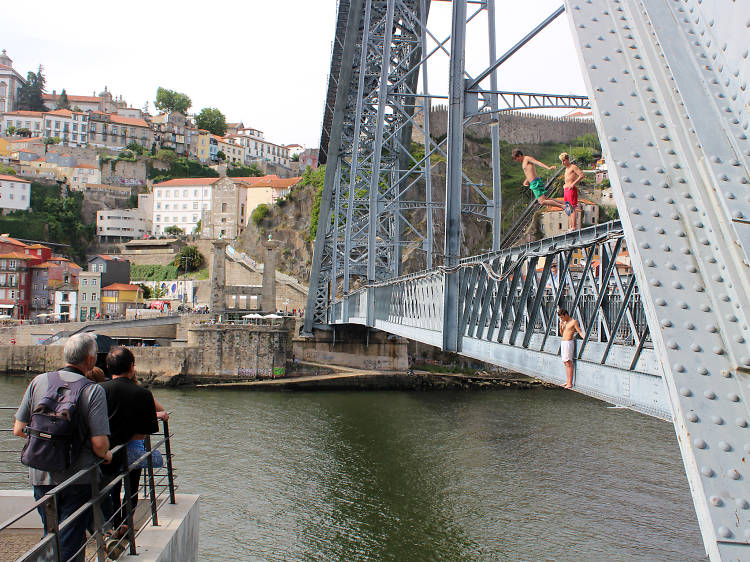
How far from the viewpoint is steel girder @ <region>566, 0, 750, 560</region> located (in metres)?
1.80

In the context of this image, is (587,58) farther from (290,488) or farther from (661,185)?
(290,488)

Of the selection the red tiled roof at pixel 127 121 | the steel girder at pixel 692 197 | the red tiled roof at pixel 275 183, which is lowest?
the steel girder at pixel 692 197

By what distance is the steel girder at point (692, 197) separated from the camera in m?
1.80

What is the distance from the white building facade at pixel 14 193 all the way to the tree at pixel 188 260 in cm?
2172

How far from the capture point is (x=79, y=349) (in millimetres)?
3447

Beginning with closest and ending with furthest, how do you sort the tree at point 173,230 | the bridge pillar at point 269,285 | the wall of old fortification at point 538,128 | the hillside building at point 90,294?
the bridge pillar at point 269,285 → the hillside building at point 90,294 → the wall of old fortification at point 538,128 → the tree at point 173,230

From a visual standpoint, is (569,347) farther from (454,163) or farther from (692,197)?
(454,163)

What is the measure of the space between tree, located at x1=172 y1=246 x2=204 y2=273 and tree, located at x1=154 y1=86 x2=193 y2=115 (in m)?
52.4

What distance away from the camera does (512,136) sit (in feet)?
234

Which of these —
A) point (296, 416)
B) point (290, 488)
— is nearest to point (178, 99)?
point (296, 416)

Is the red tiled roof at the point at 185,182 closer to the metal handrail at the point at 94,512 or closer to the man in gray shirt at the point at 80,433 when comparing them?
the metal handrail at the point at 94,512

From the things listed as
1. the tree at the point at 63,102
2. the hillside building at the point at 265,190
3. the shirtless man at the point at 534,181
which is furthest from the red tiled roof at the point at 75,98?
the shirtless man at the point at 534,181

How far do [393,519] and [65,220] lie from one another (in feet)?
221

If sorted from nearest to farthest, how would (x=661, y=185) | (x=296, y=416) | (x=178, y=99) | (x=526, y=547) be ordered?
(x=661, y=185)
(x=526, y=547)
(x=296, y=416)
(x=178, y=99)
